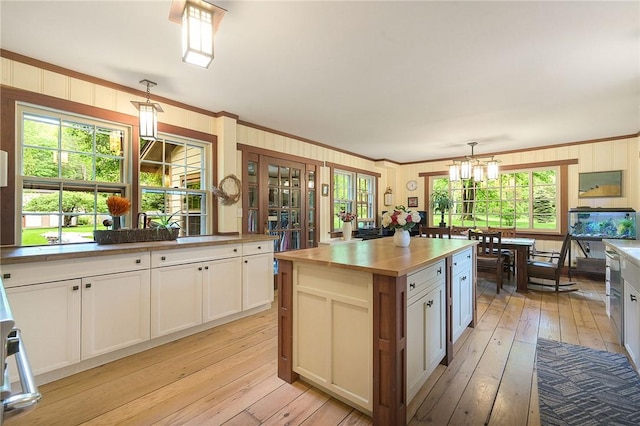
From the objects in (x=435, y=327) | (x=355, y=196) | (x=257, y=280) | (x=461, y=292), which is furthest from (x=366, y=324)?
(x=355, y=196)

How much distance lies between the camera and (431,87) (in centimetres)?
292

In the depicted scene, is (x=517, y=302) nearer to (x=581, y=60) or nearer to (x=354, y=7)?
(x=581, y=60)

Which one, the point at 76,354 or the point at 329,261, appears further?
the point at 76,354

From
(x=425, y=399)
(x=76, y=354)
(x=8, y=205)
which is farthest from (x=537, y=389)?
(x=8, y=205)

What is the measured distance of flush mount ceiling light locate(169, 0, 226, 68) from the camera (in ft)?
5.35

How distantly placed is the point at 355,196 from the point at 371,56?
3973 millimetres

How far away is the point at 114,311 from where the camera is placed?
232 centimetres

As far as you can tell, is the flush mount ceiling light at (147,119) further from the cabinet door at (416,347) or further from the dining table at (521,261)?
the dining table at (521,261)

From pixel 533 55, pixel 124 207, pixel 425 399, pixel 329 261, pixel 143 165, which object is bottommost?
pixel 425 399

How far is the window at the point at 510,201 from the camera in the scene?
5.57m

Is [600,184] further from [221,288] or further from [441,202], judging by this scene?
[221,288]

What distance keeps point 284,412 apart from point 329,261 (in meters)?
0.94

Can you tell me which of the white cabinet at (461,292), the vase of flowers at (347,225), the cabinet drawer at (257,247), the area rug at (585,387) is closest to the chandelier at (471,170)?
the vase of flowers at (347,225)

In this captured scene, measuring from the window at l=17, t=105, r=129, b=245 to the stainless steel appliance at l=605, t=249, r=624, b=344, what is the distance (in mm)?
4708
